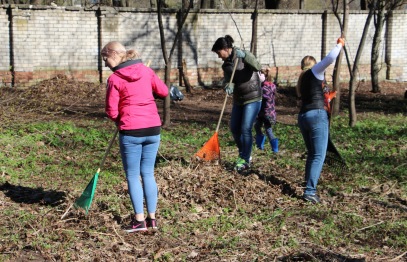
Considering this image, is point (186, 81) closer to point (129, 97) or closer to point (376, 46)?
point (376, 46)

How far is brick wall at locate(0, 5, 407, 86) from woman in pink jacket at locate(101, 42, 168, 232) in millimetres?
11927

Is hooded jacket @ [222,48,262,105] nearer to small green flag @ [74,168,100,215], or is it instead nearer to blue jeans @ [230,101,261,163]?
blue jeans @ [230,101,261,163]

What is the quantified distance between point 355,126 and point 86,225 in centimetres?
679

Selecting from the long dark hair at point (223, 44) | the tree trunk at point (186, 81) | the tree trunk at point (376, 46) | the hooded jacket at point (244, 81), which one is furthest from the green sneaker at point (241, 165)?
the tree trunk at point (376, 46)

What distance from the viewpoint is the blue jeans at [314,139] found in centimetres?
649

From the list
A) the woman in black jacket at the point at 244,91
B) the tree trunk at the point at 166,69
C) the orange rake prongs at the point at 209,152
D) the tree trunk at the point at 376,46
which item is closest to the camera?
the woman in black jacket at the point at 244,91

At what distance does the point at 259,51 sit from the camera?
1942 cm

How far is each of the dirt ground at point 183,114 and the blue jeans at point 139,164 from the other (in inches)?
14.3

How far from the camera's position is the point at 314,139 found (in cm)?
654

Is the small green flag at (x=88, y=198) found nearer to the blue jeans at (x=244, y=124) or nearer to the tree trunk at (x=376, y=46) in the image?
the blue jeans at (x=244, y=124)

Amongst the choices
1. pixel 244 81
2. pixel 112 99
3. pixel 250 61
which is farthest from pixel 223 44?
pixel 112 99

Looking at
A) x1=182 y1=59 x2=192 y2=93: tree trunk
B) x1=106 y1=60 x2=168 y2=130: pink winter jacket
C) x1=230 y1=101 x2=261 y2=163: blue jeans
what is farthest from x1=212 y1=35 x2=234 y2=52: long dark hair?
x1=182 y1=59 x2=192 y2=93: tree trunk

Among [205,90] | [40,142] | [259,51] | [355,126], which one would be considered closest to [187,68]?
[205,90]

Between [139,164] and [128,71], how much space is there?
0.83 metres
